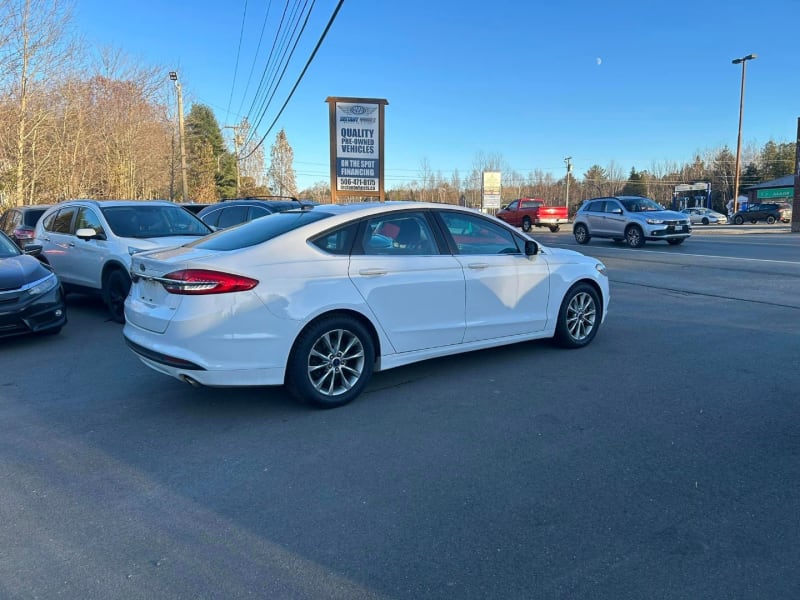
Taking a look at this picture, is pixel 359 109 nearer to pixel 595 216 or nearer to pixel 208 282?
pixel 595 216

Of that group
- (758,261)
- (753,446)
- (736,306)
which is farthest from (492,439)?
(758,261)

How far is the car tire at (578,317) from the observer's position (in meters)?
6.24

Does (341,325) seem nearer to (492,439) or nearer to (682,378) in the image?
(492,439)

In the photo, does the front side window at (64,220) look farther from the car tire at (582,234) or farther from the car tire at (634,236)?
the car tire at (582,234)

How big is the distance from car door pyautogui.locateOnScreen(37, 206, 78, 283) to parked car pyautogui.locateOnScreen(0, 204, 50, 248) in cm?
237

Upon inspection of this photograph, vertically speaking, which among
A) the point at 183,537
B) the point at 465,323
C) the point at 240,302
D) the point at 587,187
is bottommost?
the point at 183,537

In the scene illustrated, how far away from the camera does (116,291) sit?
8.12m

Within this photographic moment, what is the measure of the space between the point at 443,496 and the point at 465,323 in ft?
7.50

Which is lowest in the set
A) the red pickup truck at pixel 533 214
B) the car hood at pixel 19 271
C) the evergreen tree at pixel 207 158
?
the car hood at pixel 19 271

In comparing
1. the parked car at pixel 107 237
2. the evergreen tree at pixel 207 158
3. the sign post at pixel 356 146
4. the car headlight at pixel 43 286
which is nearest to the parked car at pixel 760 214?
the sign post at pixel 356 146

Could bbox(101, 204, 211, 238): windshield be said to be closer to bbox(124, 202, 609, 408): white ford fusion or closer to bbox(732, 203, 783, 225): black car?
bbox(124, 202, 609, 408): white ford fusion

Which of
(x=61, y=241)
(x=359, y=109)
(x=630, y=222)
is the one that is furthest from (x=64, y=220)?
(x=630, y=222)

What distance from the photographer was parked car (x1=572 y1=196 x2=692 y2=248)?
20172 mm

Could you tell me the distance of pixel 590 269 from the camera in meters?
6.46
